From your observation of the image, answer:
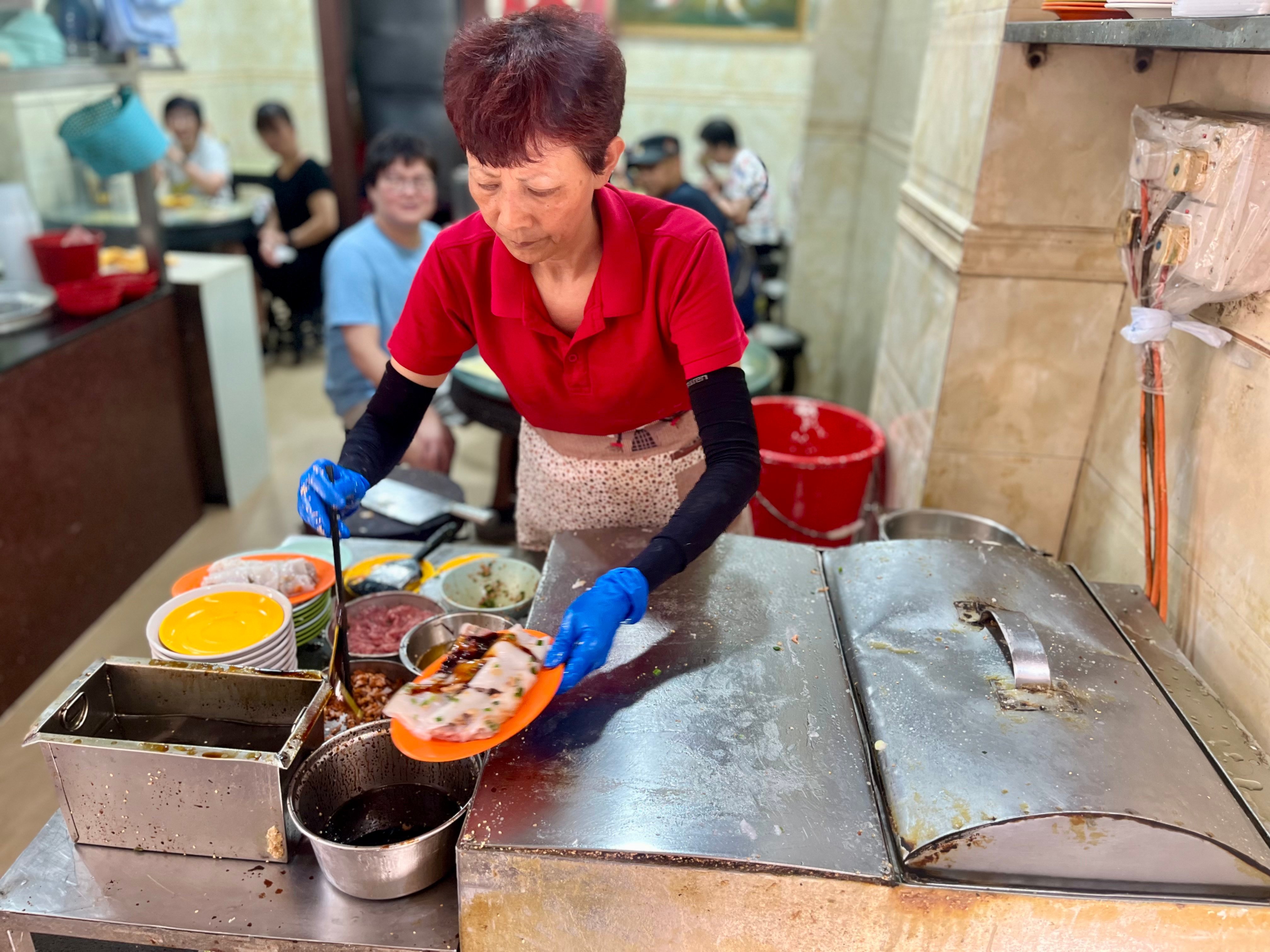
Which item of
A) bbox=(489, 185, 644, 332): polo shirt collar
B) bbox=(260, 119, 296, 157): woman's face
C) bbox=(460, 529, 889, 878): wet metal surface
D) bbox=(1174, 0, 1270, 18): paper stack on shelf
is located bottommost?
bbox=(460, 529, 889, 878): wet metal surface

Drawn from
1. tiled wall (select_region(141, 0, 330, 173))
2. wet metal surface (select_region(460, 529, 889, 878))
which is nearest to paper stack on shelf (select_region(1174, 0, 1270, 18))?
wet metal surface (select_region(460, 529, 889, 878))

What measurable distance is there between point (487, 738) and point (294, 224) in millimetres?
5324

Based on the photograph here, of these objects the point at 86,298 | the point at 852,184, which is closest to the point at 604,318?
the point at 86,298

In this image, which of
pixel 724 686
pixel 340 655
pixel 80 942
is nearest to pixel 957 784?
pixel 724 686

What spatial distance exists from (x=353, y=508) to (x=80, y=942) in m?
0.72

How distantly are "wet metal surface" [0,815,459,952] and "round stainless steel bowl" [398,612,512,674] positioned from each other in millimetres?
374

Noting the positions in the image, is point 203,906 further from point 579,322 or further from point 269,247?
point 269,247

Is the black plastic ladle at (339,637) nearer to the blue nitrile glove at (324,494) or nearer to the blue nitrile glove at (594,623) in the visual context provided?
the blue nitrile glove at (324,494)

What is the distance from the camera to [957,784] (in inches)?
42.4

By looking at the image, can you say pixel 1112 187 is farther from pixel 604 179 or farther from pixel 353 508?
pixel 353 508

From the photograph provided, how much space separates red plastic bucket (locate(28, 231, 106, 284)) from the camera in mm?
3271

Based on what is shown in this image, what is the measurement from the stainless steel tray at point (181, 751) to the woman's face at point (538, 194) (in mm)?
698

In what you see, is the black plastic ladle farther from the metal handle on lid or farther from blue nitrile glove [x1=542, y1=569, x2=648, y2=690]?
the metal handle on lid

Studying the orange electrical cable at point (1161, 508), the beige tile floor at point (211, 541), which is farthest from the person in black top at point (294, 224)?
the orange electrical cable at point (1161, 508)
